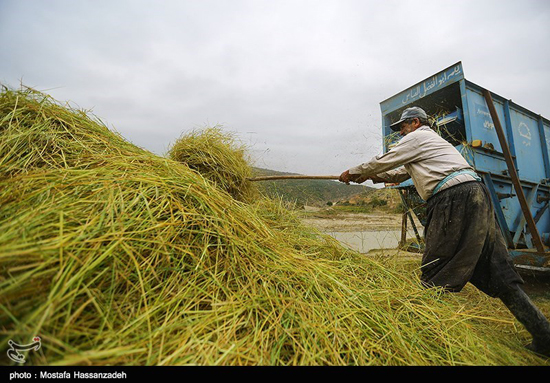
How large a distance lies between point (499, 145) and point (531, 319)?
306 centimetres

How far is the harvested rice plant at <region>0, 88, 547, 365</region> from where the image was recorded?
0.70 m

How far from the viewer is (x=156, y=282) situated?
0.97m

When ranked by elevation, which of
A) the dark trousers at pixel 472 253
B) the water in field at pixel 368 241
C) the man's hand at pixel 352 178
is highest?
the man's hand at pixel 352 178

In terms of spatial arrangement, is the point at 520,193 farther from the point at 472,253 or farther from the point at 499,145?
the point at 472,253

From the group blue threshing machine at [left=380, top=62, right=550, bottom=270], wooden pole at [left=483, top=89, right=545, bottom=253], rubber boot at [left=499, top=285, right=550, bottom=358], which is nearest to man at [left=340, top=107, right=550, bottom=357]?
rubber boot at [left=499, top=285, right=550, bottom=358]

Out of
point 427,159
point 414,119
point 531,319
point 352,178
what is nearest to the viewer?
point 531,319

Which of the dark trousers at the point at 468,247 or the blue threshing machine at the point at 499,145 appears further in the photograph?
the blue threshing machine at the point at 499,145

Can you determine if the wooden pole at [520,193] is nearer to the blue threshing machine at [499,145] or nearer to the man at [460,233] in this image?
the blue threshing machine at [499,145]

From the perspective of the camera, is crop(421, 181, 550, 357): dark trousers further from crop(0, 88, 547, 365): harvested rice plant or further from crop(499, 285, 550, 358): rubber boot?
crop(0, 88, 547, 365): harvested rice plant

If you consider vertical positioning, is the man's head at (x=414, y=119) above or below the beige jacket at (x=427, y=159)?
above

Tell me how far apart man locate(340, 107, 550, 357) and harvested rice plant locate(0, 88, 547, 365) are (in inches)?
11.8

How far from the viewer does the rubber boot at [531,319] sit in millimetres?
1655

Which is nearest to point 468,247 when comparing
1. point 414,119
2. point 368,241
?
point 414,119

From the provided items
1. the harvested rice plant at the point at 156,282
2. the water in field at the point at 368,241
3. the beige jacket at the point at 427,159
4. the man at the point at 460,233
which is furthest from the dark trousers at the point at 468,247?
the water in field at the point at 368,241
